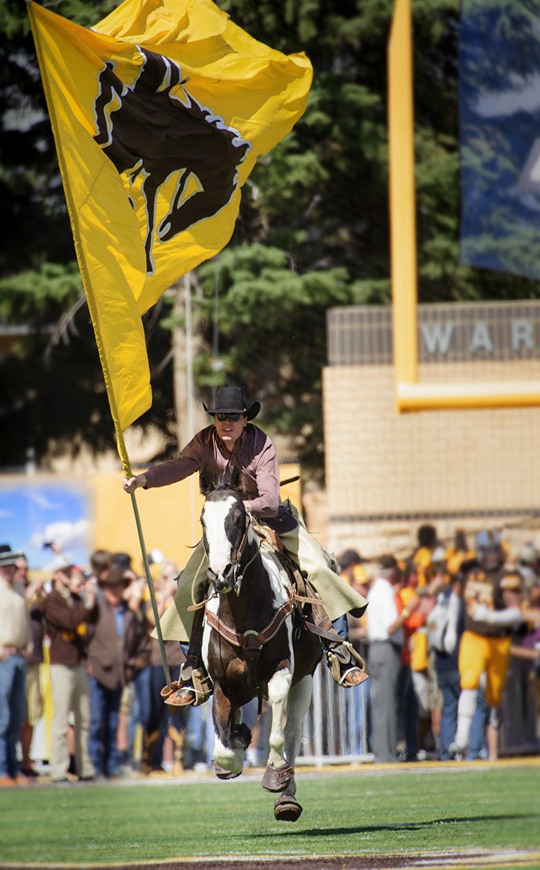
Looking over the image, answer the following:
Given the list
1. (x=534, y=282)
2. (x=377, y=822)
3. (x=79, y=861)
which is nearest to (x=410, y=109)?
(x=534, y=282)

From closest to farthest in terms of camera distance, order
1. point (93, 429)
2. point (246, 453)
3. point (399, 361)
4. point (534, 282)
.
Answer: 1. point (246, 453)
2. point (399, 361)
3. point (534, 282)
4. point (93, 429)

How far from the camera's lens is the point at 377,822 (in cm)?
835

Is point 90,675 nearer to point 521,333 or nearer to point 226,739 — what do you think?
point 226,739

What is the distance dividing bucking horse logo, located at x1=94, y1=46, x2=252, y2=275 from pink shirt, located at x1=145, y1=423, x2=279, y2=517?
54.7 inches

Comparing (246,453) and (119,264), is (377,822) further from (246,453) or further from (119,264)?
(119,264)

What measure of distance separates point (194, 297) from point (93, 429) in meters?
6.45

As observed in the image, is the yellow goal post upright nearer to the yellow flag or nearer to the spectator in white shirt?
the spectator in white shirt

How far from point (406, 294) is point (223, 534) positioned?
4.90 meters

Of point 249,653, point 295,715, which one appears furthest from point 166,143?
point 295,715

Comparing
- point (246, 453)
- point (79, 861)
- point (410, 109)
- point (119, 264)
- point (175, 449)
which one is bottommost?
point (79, 861)

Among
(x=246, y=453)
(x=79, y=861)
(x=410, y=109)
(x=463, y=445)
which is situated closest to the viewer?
(x=246, y=453)

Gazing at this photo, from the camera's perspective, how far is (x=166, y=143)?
7.77 metres

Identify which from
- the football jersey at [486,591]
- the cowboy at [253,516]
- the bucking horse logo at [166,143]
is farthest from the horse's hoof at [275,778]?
the football jersey at [486,591]

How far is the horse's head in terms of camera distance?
19.9ft
